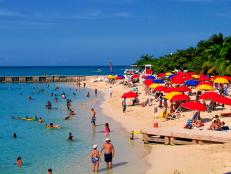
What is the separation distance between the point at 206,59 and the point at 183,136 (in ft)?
110

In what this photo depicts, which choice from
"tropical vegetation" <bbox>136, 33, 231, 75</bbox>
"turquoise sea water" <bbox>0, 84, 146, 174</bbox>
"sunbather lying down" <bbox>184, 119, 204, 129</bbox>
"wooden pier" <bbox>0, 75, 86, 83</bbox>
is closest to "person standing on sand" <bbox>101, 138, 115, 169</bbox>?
"turquoise sea water" <bbox>0, 84, 146, 174</bbox>

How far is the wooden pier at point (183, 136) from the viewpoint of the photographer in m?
20.6

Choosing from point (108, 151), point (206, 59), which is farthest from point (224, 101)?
point (206, 59)

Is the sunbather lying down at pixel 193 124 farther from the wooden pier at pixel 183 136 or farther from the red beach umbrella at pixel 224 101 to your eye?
the red beach umbrella at pixel 224 101

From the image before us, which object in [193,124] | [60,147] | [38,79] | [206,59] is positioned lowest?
[60,147]

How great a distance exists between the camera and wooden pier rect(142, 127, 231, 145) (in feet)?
67.5

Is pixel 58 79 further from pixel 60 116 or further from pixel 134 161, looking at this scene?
pixel 134 161

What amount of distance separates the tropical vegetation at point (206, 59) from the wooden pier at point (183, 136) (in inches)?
798

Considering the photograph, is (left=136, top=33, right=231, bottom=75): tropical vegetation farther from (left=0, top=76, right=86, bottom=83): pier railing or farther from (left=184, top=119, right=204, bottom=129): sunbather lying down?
(left=0, top=76, right=86, bottom=83): pier railing

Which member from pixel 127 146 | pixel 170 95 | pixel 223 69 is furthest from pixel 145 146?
pixel 223 69

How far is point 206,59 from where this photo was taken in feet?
175

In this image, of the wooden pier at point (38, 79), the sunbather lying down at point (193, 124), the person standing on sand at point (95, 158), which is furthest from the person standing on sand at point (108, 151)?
the wooden pier at point (38, 79)

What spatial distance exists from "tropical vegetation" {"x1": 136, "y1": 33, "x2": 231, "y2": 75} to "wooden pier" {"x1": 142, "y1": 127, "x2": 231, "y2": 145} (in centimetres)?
2027

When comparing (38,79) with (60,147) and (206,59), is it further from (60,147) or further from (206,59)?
(60,147)
